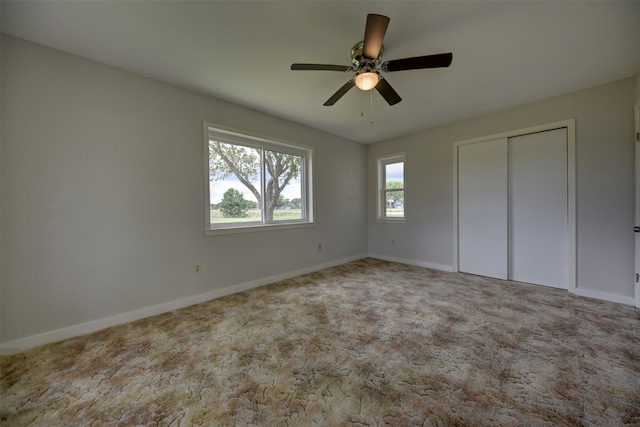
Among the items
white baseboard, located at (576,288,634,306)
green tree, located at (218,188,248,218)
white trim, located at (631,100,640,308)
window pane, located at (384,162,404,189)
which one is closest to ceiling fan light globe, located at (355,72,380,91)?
green tree, located at (218,188,248,218)

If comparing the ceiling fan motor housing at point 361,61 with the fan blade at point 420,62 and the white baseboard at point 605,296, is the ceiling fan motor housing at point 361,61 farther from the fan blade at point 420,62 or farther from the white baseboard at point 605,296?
the white baseboard at point 605,296

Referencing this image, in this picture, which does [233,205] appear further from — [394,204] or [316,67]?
[394,204]

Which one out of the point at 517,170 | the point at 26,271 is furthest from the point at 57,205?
the point at 517,170

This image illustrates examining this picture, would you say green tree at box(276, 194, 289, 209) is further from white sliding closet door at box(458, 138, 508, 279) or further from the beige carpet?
white sliding closet door at box(458, 138, 508, 279)

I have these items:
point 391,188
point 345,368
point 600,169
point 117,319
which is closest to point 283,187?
point 391,188

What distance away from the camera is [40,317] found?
6.71ft

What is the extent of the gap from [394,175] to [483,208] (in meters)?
1.76

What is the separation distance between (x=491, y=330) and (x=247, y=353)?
7.09 ft

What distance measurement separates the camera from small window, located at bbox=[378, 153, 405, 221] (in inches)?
193

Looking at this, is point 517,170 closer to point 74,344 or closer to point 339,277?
point 339,277

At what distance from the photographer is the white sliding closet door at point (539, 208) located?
315 centimetres

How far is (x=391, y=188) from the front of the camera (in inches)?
200

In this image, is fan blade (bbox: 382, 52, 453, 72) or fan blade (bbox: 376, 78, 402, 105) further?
fan blade (bbox: 376, 78, 402, 105)

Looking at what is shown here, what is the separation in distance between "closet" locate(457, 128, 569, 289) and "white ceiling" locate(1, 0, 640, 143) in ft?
2.81
